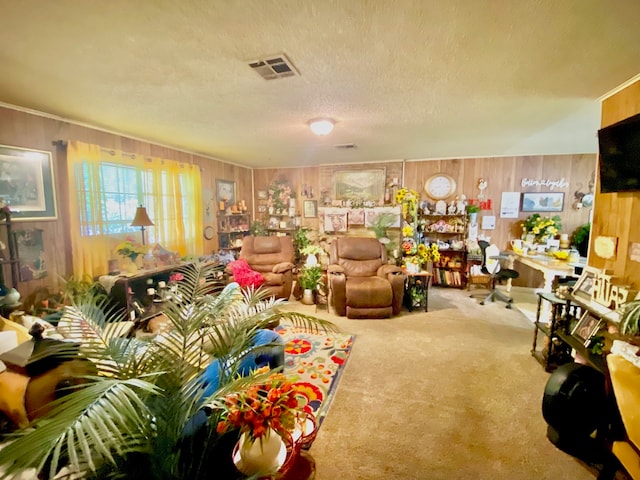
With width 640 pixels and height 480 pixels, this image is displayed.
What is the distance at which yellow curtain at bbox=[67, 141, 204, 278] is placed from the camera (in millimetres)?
2916

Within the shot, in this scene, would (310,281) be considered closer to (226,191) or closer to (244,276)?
(244,276)

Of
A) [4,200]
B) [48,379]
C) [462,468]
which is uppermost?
[4,200]

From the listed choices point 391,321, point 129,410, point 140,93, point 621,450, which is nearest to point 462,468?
point 621,450

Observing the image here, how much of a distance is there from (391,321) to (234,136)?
3.00 meters

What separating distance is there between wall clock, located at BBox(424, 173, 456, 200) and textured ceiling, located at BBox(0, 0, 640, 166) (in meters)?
2.03

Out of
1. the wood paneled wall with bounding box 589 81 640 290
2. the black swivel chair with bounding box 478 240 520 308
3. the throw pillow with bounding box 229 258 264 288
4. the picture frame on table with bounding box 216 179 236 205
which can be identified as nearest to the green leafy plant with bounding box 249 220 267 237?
the picture frame on table with bounding box 216 179 236 205

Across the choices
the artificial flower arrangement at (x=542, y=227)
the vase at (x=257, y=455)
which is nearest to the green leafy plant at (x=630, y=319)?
the vase at (x=257, y=455)

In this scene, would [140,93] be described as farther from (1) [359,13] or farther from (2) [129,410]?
(2) [129,410]

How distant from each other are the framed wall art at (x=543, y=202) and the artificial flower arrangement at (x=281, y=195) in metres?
4.28

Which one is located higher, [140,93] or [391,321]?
[140,93]

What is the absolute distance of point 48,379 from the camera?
146 cm

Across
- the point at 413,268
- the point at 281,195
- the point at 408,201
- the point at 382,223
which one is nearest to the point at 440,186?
the point at 408,201

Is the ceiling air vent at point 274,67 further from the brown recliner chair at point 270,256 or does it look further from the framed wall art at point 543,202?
the framed wall art at point 543,202

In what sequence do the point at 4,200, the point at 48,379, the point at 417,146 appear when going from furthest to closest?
the point at 417,146
the point at 4,200
the point at 48,379
